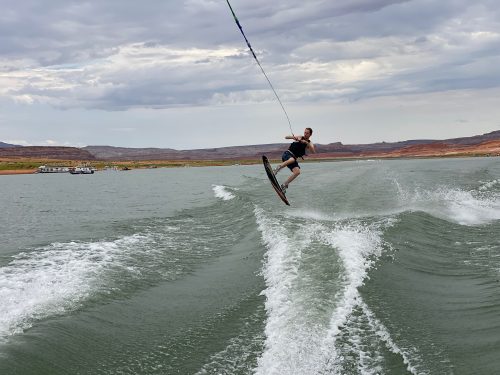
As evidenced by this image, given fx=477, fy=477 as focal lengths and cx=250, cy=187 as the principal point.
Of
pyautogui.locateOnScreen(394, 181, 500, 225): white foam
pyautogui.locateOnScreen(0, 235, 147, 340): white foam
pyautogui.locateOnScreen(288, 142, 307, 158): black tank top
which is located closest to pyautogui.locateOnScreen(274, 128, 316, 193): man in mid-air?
pyautogui.locateOnScreen(288, 142, 307, 158): black tank top

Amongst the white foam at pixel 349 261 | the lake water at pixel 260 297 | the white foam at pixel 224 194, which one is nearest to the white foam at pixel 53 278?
the lake water at pixel 260 297

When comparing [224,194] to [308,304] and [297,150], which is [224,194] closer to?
[297,150]

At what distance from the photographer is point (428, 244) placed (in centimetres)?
1453

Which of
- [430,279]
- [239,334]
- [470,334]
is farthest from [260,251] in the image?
[470,334]

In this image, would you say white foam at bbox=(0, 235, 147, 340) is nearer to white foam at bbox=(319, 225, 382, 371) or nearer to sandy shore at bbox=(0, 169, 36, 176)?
white foam at bbox=(319, 225, 382, 371)

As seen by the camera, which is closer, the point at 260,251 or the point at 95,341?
the point at 95,341

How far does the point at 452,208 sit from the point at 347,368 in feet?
56.7

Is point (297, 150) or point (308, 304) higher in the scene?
point (297, 150)

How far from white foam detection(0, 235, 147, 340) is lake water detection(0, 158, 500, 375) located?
50 mm

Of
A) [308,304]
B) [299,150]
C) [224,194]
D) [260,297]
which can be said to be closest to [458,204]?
[299,150]

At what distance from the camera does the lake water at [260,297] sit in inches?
274

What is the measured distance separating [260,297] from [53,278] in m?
5.28

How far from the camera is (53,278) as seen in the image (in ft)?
37.9

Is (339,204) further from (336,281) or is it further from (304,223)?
(336,281)
